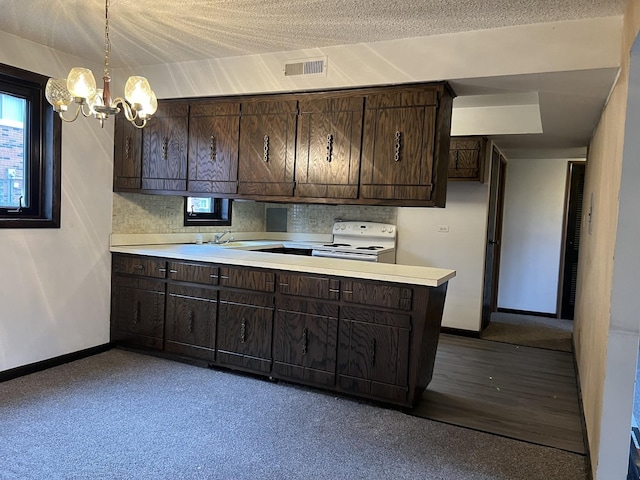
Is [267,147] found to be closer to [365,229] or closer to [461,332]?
[365,229]

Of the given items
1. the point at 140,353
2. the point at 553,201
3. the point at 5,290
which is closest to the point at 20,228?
the point at 5,290

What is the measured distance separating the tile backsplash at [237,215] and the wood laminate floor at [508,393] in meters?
1.91

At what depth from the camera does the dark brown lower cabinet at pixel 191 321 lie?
3.71 meters

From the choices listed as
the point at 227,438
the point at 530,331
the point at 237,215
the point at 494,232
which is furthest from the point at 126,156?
the point at 530,331

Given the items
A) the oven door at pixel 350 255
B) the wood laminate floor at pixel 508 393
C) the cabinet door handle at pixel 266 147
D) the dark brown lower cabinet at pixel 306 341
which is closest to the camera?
the wood laminate floor at pixel 508 393

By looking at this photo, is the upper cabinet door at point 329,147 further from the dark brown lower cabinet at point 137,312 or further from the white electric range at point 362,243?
the white electric range at point 362,243

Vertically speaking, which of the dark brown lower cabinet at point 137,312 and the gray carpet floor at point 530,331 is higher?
the dark brown lower cabinet at point 137,312

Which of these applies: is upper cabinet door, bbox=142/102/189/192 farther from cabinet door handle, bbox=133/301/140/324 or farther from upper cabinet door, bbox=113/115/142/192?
cabinet door handle, bbox=133/301/140/324

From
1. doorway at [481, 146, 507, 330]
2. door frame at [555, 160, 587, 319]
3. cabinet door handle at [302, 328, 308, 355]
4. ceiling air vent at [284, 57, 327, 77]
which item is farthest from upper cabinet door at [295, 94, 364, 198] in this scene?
door frame at [555, 160, 587, 319]

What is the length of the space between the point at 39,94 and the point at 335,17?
238 centimetres

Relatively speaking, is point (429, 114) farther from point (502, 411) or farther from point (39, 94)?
point (39, 94)

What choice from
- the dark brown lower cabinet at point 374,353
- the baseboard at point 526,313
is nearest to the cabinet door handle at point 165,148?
the dark brown lower cabinet at point 374,353

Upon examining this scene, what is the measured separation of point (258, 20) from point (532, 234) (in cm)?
508

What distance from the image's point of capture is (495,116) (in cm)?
467
